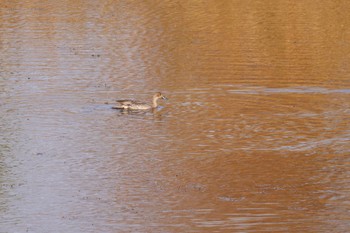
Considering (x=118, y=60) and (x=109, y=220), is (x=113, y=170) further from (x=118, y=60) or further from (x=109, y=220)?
(x=118, y=60)

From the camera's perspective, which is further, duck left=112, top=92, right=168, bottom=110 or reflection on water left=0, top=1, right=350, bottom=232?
duck left=112, top=92, right=168, bottom=110

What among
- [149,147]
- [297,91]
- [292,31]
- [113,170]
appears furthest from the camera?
[292,31]

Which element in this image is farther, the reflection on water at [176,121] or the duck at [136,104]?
the duck at [136,104]

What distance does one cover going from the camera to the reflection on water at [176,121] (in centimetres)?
1148

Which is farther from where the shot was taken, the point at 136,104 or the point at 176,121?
the point at 136,104

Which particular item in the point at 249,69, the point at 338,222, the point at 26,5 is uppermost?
the point at 26,5

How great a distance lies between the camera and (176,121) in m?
15.9

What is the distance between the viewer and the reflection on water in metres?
11.5

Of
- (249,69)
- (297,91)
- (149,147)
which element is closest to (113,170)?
(149,147)

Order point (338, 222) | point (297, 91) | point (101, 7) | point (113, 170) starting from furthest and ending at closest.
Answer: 1. point (101, 7)
2. point (297, 91)
3. point (113, 170)
4. point (338, 222)

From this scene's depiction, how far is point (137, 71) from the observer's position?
19.3m

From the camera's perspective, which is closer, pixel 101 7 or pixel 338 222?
pixel 338 222

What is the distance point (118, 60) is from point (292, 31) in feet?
16.9

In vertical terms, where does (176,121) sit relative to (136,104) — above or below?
below
